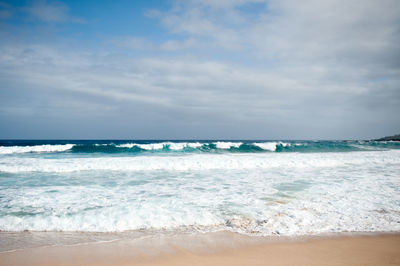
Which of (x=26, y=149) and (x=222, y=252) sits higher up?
(x=26, y=149)

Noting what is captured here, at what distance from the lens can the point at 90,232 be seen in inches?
165

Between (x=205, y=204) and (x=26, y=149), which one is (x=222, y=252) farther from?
(x=26, y=149)

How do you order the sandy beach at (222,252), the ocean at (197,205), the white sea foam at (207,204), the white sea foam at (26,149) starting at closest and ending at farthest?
the sandy beach at (222,252) → the ocean at (197,205) → the white sea foam at (207,204) → the white sea foam at (26,149)

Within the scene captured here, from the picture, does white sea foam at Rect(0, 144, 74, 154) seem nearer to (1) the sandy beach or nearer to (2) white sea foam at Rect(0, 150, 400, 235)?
(2) white sea foam at Rect(0, 150, 400, 235)

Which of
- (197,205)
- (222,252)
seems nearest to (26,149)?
(197,205)

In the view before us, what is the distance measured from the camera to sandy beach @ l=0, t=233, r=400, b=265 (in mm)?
3150

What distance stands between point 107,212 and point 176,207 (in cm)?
142

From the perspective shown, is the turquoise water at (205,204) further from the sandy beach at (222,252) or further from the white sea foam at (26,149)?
the white sea foam at (26,149)

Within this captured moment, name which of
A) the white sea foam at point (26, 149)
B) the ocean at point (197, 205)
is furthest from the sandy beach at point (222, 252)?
the white sea foam at point (26, 149)

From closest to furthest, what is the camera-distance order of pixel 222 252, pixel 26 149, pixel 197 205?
pixel 222 252 → pixel 197 205 → pixel 26 149

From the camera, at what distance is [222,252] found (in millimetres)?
3420

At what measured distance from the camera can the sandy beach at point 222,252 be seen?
124 inches

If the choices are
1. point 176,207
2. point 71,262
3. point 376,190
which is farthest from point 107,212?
point 376,190

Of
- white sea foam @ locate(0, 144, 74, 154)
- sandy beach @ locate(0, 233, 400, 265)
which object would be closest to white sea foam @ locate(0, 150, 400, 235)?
sandy beach @ locate(0, 233, 400, 265)
